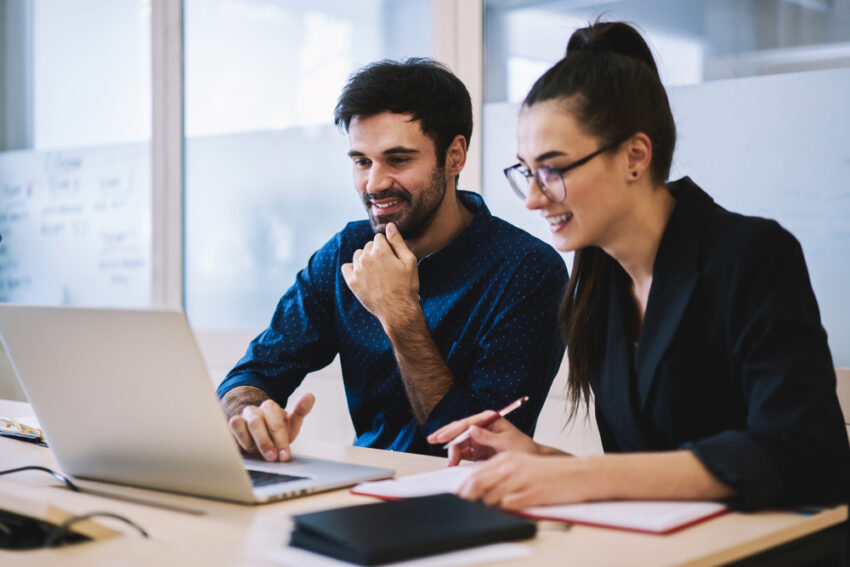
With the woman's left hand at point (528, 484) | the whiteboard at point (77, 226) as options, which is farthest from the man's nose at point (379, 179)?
the whiteboard at point (77, 226)

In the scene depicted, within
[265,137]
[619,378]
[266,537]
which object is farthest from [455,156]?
[265,137]

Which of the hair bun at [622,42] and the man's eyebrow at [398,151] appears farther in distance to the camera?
the man's eyebrow at [398,151]

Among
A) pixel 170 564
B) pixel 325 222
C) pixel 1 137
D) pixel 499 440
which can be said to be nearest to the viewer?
pixel 170 564

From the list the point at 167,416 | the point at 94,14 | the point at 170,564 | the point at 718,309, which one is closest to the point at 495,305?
the point at 718,309

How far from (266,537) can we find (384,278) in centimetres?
82

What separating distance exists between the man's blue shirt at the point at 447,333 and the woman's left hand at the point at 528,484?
571 millimetres

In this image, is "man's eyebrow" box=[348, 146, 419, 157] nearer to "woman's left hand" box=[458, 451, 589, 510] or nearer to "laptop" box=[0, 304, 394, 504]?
"laptop" box=[0, 304, 394, 504]

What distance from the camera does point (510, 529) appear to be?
0.92 metres

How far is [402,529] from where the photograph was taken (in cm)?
91

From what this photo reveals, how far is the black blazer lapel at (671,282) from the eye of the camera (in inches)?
49.7

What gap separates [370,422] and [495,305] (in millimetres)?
360

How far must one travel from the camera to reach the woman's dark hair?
1312mm

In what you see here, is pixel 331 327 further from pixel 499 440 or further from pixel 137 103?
pixel 137 103

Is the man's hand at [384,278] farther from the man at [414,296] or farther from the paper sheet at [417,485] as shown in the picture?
the paper sheet at [417,485]
